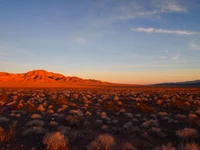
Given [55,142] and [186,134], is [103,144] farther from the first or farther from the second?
[186,134]

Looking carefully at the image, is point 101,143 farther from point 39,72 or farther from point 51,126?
point 39,72

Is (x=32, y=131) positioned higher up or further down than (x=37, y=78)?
further down

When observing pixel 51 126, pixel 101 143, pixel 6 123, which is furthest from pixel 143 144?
pixel 6 123

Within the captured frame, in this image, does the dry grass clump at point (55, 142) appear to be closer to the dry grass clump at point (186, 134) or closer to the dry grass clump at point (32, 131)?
the dry grass clump at point (32, 131)

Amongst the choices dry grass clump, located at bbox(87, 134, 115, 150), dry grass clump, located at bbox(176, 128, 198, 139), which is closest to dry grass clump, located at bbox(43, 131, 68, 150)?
dry grass clump, located at bbox(87, 134, 115, 150)

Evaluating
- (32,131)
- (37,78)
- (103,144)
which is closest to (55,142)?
(103,144)

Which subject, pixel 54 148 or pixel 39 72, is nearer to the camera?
pixel 54 148

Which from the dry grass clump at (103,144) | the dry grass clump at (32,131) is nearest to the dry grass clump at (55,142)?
the dry grass clump at (103,144)

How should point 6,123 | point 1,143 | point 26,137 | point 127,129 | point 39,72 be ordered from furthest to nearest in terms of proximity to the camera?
1. point 39,72
2. point 6,123
3. point 127,129
4. point 26,137
5. point 1,143

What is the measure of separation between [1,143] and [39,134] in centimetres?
173

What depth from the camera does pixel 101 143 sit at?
7.89 meters

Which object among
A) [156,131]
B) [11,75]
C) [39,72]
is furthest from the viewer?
Answer: [39,72]

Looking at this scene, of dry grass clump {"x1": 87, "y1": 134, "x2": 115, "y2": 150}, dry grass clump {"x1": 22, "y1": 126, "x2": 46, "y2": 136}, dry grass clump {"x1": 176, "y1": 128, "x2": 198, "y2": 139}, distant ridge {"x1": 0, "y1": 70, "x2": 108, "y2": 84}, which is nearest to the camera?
dry grass clump {"x1": 87, "y1": 134, "x2": 115, "y2": 150}

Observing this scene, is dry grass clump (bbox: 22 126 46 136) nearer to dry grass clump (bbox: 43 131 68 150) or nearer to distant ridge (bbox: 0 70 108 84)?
dry grass clump (bbox: 43 131 68 150)
